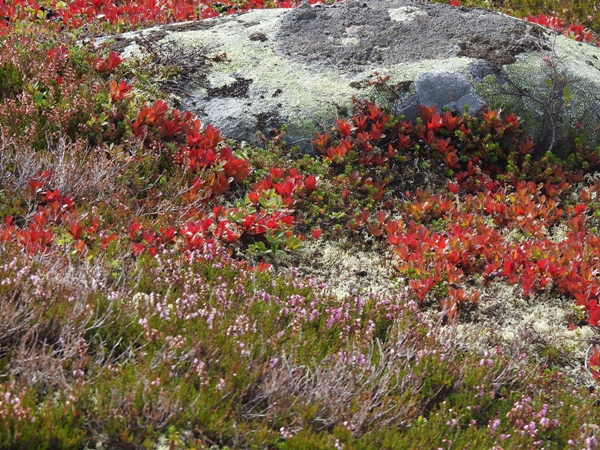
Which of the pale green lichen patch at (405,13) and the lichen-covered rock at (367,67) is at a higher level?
the pale green lichen patch at (405,13)

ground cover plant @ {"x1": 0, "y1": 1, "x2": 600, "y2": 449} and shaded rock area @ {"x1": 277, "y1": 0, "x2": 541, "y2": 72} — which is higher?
shaded rock area @ {"x1": 277, "y1": 0, "x2": 541, "y2": 72}

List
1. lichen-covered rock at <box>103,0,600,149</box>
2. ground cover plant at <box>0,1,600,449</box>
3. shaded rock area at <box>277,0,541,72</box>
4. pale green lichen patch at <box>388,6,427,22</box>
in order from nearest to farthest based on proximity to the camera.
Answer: ground cover plant at <box>0,1,600,449</box>
lichen-covered rock at <box>103,0,600,149</box>
shaded rock area at <box>277,0,541,72</box>
pale green lichen patch at <box>388,6,427,22</box>

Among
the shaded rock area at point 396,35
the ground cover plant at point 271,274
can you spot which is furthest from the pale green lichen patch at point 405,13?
the ground cover plant at point 271,274

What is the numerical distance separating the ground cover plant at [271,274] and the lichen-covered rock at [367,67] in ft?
0.94

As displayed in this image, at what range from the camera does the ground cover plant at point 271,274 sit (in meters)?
3.23

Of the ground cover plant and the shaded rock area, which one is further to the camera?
the shaded rock area

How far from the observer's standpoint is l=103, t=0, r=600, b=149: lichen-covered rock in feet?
23.7

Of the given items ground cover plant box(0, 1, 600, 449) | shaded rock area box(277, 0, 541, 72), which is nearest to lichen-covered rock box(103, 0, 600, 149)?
shaded rock area box(277, 0, 541, 72)

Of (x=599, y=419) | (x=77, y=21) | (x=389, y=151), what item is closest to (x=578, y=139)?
(x=389, y=151)

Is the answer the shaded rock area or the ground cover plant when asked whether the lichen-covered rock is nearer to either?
the shaded rock area

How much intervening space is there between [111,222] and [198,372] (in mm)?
2378

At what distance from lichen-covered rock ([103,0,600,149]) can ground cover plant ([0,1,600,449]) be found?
287mm

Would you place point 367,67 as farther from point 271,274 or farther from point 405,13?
point 271,274

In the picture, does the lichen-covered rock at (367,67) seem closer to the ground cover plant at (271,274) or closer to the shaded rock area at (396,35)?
the shaded rock area at (396,35)
